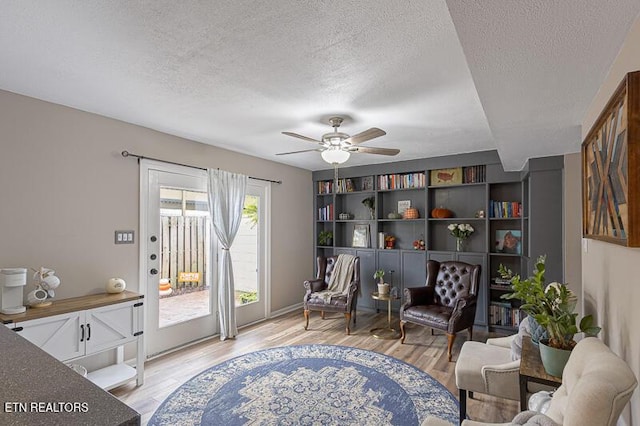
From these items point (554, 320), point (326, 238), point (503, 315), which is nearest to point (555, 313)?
point (554, 320)

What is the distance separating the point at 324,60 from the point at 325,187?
397 cm

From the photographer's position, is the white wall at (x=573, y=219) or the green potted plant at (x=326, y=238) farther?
the green potted plant at (x=326, y=238)

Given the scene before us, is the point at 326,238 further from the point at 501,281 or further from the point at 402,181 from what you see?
the point at 501,281

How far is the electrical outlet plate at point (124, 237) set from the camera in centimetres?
327

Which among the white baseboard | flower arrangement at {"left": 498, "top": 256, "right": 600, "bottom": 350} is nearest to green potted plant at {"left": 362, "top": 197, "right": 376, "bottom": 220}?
the white baseboard

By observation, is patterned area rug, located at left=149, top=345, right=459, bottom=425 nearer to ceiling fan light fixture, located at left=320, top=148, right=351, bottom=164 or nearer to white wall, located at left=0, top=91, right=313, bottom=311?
white wall, located at left=0, top=91, right=313, bottom=311

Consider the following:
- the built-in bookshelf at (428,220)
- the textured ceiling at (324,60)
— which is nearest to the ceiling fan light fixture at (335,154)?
the textured ceiling at (324,60)

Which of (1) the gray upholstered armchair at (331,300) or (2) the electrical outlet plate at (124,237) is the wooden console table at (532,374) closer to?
(1) the gray upholstered armchair at (331,300)

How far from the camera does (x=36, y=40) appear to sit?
1.87 meters

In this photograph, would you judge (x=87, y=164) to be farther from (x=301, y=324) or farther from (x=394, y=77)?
(x=301, y=324)

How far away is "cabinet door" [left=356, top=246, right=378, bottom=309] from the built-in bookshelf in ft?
0.05

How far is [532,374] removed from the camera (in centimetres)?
178

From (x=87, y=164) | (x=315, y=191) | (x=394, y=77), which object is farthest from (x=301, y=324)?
(x=394, y=77)

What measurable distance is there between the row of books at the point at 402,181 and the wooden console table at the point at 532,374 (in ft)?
10.8
